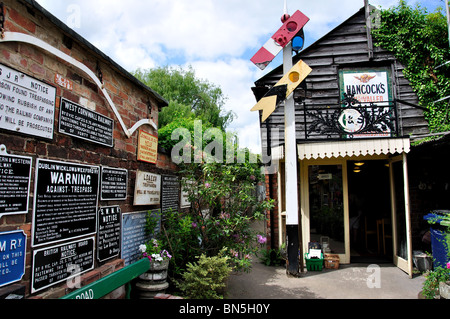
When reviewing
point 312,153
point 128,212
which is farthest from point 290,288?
point 128,212

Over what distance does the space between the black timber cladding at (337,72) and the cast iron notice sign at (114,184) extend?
4464 millimetres

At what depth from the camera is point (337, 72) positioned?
7613 mm

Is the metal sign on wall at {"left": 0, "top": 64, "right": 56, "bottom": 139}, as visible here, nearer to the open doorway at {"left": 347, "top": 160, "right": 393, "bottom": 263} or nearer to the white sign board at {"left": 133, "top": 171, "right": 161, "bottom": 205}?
the white sign board at {"left": 133, "top": 171, "right": 161, "bottom": 205}

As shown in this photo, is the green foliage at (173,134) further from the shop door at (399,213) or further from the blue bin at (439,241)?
the blue bin at (439,241)

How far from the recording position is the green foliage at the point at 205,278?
12.0 feet

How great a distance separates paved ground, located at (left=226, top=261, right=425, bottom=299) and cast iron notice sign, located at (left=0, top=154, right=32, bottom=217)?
3214 millimetres

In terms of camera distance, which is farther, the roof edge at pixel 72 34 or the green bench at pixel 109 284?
the green bench at pixel 109 284

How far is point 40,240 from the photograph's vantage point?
239 cm

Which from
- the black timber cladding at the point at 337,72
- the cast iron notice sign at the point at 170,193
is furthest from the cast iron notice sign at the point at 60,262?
the black timber cladding at the point at 337,72

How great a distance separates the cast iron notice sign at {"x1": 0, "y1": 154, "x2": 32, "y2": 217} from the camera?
2068 mm

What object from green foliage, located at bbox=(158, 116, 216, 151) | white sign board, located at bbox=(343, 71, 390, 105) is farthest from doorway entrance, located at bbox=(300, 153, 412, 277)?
green foliage, located at bbox=(158, 116, 216, 151)

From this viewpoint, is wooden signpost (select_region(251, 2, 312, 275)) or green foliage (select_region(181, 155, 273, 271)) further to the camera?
wooden signpost (select_region(251, 2, 312, 275))

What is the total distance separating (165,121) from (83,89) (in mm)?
14272
